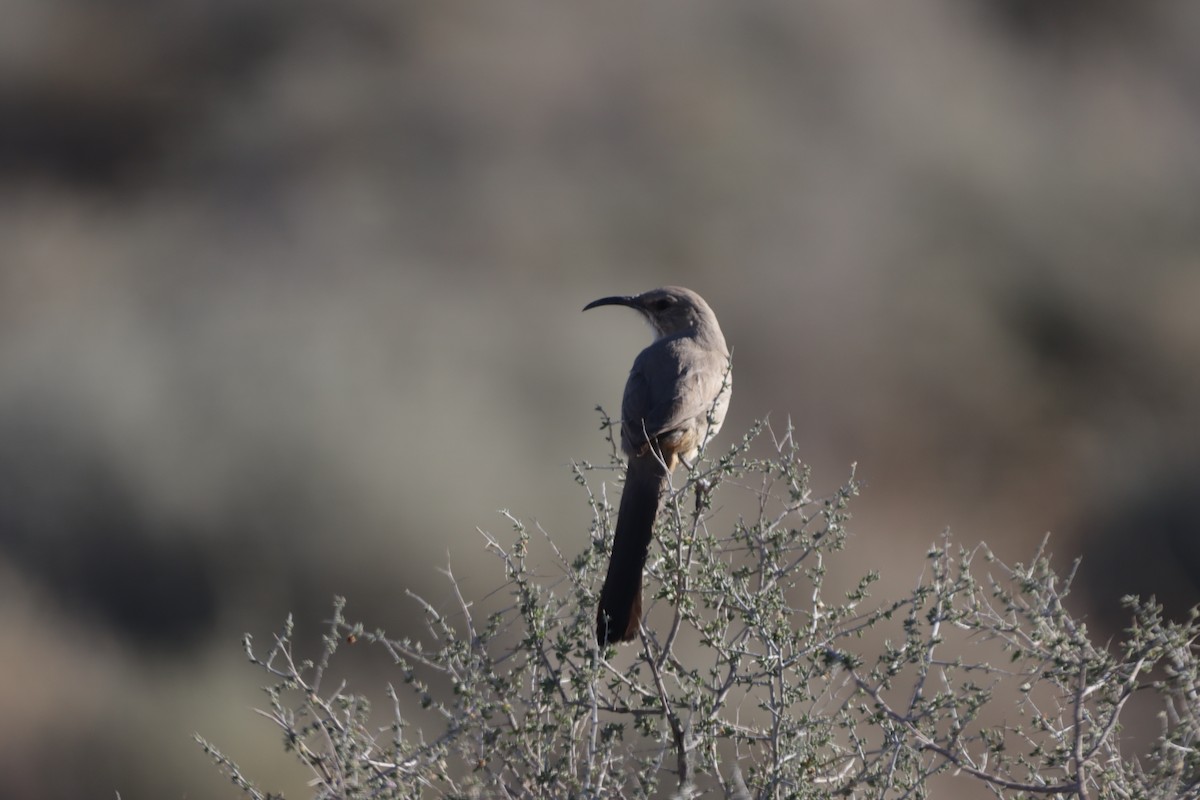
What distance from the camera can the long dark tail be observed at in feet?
11.9

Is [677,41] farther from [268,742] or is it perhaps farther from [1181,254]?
[268,742]

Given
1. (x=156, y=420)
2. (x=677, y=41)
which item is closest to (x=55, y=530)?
(x=156, y=420)

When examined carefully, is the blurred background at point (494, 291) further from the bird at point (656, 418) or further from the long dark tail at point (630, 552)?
the long dark tail at point (630, 552)

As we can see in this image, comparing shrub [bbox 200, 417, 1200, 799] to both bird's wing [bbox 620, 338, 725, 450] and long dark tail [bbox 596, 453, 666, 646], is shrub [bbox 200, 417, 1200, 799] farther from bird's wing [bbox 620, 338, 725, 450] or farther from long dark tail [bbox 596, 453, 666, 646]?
bird's wing [bbox 620, 338, 725, 450]

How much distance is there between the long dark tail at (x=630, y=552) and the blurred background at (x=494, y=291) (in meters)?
3.93

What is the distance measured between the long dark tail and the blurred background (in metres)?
3.93

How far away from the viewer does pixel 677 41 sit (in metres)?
20.4

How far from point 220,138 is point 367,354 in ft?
19.9

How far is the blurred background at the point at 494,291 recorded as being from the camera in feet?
34.0

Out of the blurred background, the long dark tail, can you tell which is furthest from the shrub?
the blurred background

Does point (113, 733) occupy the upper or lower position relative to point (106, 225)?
lower

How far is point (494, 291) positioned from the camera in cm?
1541

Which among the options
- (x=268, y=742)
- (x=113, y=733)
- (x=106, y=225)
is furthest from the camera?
(x=106, y=225)

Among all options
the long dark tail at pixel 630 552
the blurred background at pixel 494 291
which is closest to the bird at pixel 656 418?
the long dark tail at pixel 630 552
